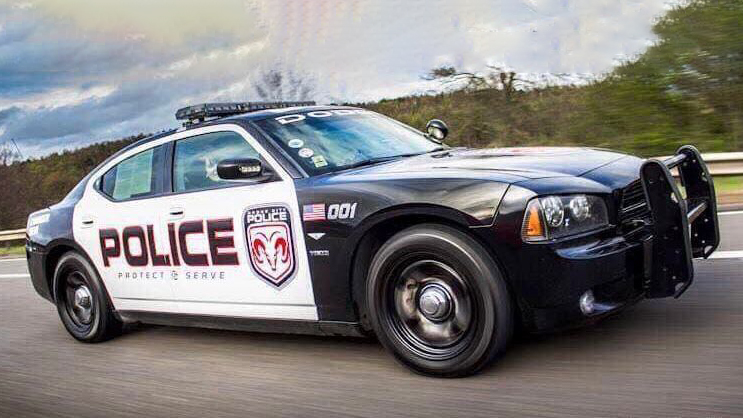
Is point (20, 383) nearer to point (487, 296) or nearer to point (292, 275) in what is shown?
point (292, 275)

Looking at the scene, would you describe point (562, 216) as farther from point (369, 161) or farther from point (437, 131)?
point (437, 131)

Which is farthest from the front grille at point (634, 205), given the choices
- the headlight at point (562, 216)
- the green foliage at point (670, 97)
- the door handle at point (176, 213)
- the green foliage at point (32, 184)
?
the green foliage at point (32, 184)

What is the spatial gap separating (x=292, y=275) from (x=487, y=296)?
126cm

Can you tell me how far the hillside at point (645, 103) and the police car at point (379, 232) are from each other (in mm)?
8107

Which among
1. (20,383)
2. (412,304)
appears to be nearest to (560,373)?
(412,304)

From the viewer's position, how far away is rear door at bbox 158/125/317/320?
452 cm

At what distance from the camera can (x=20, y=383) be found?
5.16 metres

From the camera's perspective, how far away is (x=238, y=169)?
4582mm

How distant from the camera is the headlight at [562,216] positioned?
12.1 feet

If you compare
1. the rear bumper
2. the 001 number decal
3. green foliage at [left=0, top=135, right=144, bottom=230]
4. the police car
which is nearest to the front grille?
the police car

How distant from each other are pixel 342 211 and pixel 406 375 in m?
0.93

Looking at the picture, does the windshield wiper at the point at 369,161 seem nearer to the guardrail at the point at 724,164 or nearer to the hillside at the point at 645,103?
the guardrail at the point at 724,164

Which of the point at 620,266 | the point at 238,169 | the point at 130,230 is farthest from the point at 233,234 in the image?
the point at 620,266

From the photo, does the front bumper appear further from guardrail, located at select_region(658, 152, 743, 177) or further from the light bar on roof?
guardrail, located at select_region(658, 152, 743, 177)
